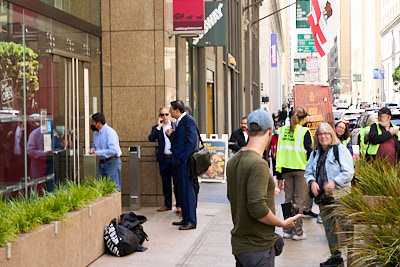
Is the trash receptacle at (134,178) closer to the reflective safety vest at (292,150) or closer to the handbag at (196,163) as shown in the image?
the handbag at (196,163)

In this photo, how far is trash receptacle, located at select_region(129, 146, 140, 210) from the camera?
A: 12.3m

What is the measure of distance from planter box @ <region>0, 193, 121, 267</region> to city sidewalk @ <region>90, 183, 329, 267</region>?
314 mm

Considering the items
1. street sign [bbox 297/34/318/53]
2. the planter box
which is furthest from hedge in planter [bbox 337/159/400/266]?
street sign [bbox 297/34/318/53]

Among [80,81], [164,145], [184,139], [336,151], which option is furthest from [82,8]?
[336,151]

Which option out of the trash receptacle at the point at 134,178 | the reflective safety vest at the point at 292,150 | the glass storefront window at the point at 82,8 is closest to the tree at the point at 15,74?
the glass storefront window at the point at 82,8

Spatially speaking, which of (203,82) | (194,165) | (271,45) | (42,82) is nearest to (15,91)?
(42,82)

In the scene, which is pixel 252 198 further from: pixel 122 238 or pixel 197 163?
pixel 197 163

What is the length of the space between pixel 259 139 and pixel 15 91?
530 centimetres

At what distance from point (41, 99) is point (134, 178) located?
2.99m

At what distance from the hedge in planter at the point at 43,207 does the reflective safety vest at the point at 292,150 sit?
8.96 feet

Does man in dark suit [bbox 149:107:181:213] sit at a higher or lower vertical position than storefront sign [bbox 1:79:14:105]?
lower

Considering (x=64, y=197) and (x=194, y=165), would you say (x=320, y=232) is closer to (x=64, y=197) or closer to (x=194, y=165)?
(x=194, y=165)

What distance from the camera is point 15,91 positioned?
9.06m

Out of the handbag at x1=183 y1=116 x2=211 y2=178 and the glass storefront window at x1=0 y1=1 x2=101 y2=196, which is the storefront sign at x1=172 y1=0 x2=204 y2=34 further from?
the handbag at x1=183 y1=116 x2=211 y2=178
